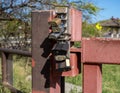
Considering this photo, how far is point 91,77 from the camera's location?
1941 millimetres

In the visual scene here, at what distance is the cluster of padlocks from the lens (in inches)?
78.2

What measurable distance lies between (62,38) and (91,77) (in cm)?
30

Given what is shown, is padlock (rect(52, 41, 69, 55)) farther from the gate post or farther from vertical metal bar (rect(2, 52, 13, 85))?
vertical metal bar (rect(2, 52, 13, 85))

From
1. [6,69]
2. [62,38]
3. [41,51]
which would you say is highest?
[62,38]

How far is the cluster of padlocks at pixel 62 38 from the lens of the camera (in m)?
1.99

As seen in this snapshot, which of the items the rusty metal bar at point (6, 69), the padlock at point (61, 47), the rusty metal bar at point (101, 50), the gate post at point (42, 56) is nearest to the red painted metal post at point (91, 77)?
the rusty metal bar at point (101, 50)

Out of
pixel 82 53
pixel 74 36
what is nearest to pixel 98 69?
pixel 82 53

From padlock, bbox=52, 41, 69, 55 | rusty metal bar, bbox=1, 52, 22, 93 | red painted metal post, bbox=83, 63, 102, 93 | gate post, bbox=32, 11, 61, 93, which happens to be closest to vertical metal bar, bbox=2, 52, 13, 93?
rusty metal bar, bbox=1, 52, 22, 93

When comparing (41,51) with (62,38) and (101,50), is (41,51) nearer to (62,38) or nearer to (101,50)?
(62,38)

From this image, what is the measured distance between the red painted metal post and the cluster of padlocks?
12cm

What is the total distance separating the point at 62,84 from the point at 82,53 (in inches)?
17.6

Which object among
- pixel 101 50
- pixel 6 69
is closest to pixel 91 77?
pixel 101 50

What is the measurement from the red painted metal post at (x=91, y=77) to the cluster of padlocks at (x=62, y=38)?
119 mm

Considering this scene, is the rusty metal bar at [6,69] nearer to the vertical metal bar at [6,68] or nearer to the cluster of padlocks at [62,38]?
the vertical metal bar at [6,68]
